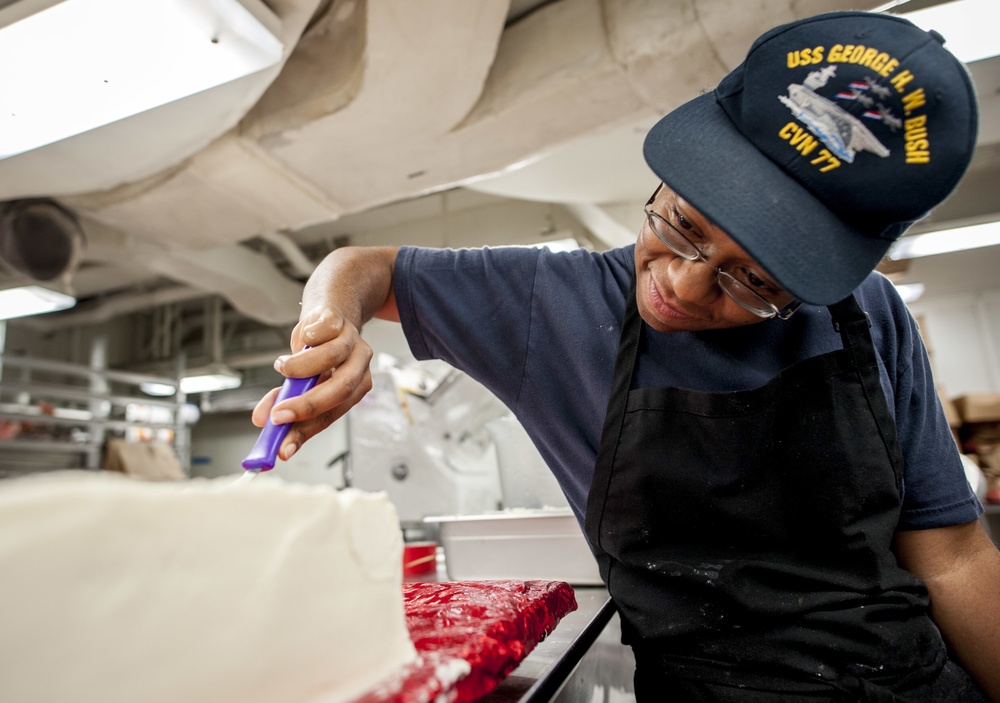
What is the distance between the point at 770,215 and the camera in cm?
77

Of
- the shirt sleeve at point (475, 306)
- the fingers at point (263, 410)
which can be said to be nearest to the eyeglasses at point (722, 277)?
the shirt sleeve at point (475, 306)

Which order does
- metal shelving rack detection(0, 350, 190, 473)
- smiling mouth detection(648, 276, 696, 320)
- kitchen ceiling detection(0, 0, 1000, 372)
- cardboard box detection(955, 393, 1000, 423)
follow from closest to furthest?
smiling mouth detection(648, 276, 696, 320), kitchen ceiling detection(0, 0, 1000, 372), cardboard box detection(955, 393, 1000, 423), metal shelving rack detection(0, 350, 190, 473)

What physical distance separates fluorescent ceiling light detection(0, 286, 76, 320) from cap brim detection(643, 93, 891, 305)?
3.69 metres

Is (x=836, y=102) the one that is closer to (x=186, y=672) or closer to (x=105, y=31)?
(x=186, y=672)

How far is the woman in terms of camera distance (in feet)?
2.45

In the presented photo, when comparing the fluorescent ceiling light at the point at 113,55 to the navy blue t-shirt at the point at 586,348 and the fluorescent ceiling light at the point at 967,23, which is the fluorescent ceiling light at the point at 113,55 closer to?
the navy blue t-shirt at the point at 586,348

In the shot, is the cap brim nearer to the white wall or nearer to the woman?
the woman

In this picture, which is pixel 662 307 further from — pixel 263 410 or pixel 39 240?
pixel 39 240

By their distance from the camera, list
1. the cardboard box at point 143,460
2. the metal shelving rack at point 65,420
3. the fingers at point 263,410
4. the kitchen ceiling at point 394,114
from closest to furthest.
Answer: the fingers at point 263,410 < the kitchen ceiling at point 394,114 < the metal shelving rack at point 65,420 < the cardboard box at point 143,460

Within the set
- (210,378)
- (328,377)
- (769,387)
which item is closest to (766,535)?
(769,387)

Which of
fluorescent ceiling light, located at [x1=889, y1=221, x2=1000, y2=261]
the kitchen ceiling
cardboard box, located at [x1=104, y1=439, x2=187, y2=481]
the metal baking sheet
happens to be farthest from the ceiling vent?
fluorescent ceiling light, located at [x1=889, y1=221, x2=1000, y2=261]

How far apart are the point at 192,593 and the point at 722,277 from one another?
0.75 meters

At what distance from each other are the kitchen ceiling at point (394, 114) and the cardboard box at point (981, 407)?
5.09 feet

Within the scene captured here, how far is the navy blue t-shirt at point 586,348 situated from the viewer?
95 centimetres
